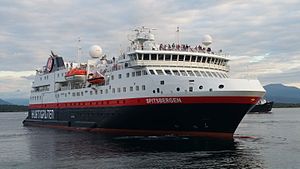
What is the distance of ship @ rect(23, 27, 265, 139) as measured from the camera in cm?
3497

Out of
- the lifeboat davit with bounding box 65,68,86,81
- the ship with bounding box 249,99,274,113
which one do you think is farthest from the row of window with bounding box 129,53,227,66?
the ship with bounding box 249,99,274,113

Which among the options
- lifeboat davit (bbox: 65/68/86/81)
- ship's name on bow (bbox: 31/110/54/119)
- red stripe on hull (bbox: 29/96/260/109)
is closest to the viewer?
red stripe on hull (bbox: 29/96/260/109)

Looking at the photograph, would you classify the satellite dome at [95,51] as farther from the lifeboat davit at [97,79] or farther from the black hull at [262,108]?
the black hull at [262,108]

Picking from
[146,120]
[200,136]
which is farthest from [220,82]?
[146,120]

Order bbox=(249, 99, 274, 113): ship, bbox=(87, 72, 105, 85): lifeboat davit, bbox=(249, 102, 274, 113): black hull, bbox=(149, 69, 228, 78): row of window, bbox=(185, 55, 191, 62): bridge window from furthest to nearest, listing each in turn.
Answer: bbox=(249, 102, 274, 113): black hull
bbox=(249, 99, 274, 113): ship
bbox=(87, 72, 105, 85): lifeboat davit
bbox=(185, 55, 191, 62): bridge window
bbox=(149, 69, 228, 78): row of window

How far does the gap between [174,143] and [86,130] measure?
15.6 m

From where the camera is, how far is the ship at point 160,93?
115ft

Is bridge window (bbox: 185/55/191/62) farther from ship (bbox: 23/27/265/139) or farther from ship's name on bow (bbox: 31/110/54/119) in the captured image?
ship's name on bow (bbox: 31/110/54/119)

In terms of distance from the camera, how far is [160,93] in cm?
3647

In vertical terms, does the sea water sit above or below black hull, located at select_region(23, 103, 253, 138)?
below

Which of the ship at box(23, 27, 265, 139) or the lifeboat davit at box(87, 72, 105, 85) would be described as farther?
the lifeboat davit at box(87, 72, 105, 85)

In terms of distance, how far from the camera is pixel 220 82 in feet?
116

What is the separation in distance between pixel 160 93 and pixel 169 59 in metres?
4.67

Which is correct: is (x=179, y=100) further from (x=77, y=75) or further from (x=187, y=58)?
(x=77, y=75)
